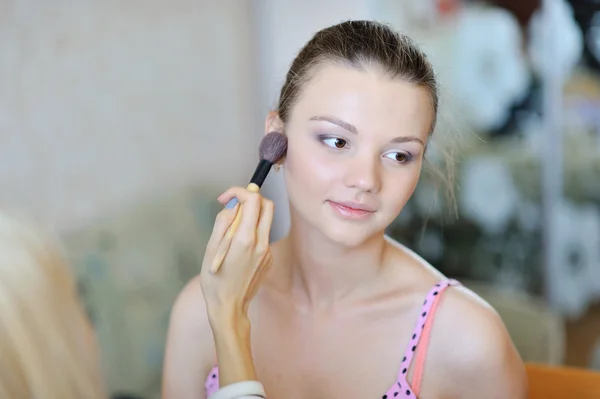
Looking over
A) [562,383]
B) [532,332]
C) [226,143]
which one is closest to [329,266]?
[562,383]

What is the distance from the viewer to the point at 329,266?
104 cm

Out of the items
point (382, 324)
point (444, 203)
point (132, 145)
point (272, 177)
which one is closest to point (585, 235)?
point (444, 203)

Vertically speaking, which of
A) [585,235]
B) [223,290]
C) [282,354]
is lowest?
[585,235]

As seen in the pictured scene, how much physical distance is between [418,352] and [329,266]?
16 cm

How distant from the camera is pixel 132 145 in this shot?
6.56 ft

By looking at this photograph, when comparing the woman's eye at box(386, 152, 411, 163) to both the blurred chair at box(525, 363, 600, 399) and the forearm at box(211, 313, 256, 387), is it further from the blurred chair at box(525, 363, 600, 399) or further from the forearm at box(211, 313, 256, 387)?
the blurred chair at box(525, 363, 600, 399)

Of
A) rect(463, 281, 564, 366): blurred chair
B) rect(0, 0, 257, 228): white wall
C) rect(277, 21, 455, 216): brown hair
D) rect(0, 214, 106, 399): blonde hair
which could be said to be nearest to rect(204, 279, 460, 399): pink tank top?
rect(277, 21, 455, 216): brown hair

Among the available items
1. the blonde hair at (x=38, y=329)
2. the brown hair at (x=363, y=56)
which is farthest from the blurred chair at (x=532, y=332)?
the blonde hair at (x=38, y=329)

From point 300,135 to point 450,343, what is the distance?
32 cm

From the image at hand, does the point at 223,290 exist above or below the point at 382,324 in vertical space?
above

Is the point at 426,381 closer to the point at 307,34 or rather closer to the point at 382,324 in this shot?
the point at 382,324

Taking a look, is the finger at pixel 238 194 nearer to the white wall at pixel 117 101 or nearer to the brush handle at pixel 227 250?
the brush handle at pixel 227 250

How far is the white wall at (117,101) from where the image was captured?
1.58m

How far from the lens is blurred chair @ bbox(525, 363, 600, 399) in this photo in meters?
1.05
